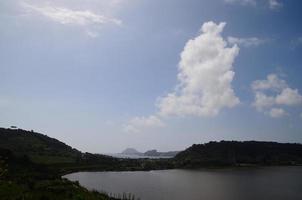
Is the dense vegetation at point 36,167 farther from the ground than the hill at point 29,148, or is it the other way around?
the hill at point 29,148

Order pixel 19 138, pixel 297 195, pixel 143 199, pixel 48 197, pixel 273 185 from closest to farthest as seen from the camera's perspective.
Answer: pixel 48 197
pixel 143 199
pixel 297 195
pixel 273 185
pixel 19 138

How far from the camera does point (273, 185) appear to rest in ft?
353

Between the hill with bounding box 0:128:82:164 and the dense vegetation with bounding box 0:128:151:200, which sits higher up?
the hill with bounding box 0:128:82:164

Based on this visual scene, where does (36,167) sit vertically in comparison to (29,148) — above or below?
below

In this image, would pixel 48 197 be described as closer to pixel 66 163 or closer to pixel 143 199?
pixel 143 199

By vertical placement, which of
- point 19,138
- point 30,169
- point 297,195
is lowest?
point 297,195

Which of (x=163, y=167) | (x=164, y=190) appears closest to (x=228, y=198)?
(x=164, y=190)

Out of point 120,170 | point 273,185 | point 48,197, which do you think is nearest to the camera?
point 48,197

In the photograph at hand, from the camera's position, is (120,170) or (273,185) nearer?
(273,185)

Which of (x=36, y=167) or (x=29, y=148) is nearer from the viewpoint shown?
(x=36, y=167)

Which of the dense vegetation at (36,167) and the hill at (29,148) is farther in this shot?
the hill at (29,148)

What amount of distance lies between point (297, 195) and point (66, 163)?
341 ft

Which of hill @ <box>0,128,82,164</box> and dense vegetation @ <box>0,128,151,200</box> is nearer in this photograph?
dense vegetation @ <box>0,128,151,200</box>

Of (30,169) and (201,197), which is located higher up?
(30,169)
